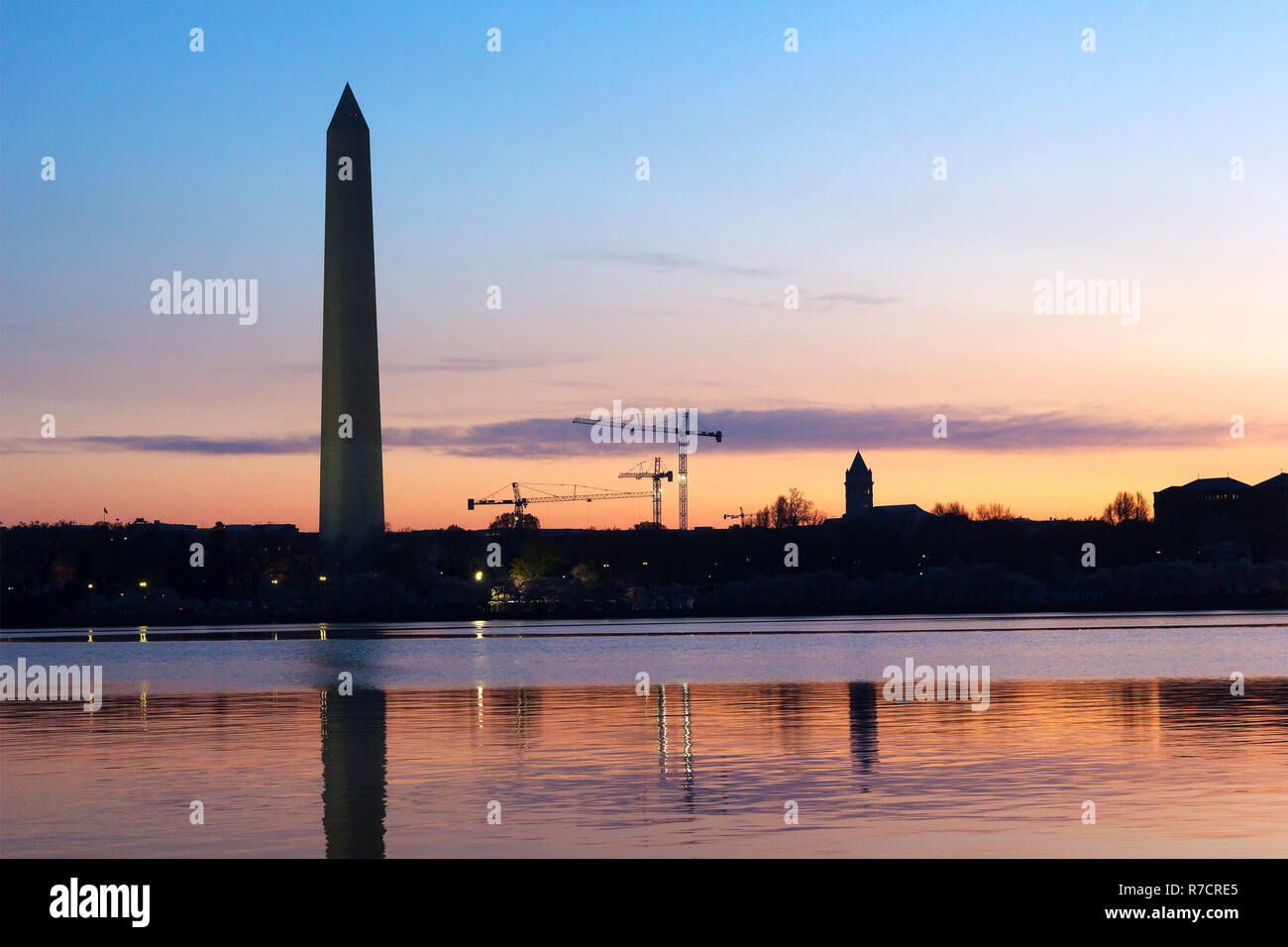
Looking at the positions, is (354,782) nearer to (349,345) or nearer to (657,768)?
(657,768)

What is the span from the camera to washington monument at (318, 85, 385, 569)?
124 metres

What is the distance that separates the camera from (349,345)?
124625mm

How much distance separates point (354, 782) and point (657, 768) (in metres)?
4.42

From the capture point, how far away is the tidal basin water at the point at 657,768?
58.1ft

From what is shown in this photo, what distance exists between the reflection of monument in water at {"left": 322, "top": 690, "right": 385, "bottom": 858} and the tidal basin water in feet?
0.26

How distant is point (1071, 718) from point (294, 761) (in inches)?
592

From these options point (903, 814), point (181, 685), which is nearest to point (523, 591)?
point (181, 685)

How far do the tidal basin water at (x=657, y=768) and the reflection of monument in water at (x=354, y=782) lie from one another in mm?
78
